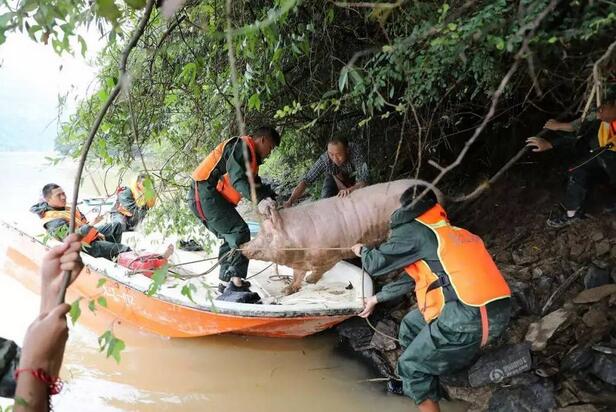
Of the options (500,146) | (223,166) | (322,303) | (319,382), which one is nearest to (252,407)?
(319,382)

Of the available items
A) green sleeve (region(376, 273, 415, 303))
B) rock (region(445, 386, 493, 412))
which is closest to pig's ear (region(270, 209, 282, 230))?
green sleeve (region(376, 273, 415, 303))

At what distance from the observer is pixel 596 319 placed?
11.9 ft

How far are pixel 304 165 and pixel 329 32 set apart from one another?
245cm

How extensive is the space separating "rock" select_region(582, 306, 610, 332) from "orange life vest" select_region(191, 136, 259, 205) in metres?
2.72

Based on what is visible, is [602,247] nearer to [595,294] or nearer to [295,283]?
[595,294]

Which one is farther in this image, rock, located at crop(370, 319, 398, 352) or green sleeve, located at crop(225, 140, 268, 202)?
rock, located at crop(370, 319, 398, 352)

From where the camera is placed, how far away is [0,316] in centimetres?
530

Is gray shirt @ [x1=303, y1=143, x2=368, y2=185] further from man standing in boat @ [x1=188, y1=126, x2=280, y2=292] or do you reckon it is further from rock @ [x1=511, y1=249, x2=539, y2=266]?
rock @ [x1=511, y1=249, x2=539, y2=266]

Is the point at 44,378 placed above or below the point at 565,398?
above

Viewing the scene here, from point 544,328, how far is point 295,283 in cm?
206

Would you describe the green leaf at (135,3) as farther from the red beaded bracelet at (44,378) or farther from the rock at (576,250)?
the rock at (576,250)

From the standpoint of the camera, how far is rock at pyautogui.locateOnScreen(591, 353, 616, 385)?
337cm

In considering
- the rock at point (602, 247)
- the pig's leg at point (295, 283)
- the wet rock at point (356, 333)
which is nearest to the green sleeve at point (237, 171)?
the pig's leg at point (295, 283)

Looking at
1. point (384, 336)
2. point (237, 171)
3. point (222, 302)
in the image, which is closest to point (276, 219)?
point (237, 171)
